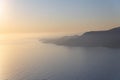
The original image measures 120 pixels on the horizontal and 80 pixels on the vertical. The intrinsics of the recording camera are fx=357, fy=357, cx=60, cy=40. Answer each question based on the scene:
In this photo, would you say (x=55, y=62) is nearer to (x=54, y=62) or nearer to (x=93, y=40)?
(x=54, y=62)

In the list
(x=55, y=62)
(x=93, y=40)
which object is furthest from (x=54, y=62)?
(x=93, y=40)

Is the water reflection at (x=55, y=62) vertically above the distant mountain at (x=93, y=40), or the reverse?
the distant mountain at (x=93, y=40)

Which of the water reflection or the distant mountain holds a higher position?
the distant mountain

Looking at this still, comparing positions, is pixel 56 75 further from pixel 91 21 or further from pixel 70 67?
pixel 91 21

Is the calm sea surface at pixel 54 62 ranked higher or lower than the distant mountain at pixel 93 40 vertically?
lower

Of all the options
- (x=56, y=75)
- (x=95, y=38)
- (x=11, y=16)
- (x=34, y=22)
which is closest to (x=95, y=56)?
(x=95, y=38)
